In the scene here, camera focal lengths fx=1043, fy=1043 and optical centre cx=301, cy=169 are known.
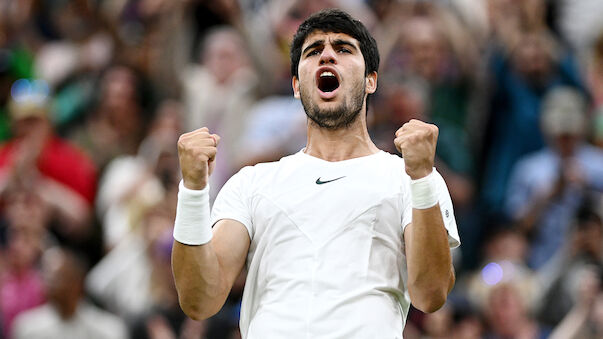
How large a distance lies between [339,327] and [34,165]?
5.36 meters

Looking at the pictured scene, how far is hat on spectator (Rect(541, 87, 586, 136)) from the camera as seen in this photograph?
822 centimetres

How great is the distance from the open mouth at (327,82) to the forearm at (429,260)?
754mm

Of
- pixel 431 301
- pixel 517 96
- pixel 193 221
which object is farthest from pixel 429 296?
pixel 517 96

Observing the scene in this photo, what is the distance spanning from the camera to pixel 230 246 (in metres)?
4.04

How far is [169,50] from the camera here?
30.8ft

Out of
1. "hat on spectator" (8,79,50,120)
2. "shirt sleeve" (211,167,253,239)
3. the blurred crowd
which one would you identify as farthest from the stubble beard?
"hat on spectator" (8,79,50,120)

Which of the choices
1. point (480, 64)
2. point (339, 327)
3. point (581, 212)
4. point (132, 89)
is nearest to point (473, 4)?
point (480, 64)

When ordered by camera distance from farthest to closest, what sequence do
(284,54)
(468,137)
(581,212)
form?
(284,54)
(468,137)
(581,212)

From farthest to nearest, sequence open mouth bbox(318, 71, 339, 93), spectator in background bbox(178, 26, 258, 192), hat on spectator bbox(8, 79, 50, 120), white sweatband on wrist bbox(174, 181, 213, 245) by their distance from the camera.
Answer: spectator in background bbox(178, 26, 258, 192)
hat on spectator bbox(8, 79, 50, 120)
open mouth bbox(318, 71, 339, 93)
white sweatband on wrist bbox(174, 181, 213, 245)

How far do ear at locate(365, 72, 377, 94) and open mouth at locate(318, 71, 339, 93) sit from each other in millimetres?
147

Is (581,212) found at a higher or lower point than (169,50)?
lower

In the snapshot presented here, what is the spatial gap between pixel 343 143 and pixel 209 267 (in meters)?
0.83

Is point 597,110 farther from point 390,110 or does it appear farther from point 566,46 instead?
point 390,110

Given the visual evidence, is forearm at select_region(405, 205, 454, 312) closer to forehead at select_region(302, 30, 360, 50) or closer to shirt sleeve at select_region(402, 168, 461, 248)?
shirt sleeve at select_region(402, 168, 461, 248)
